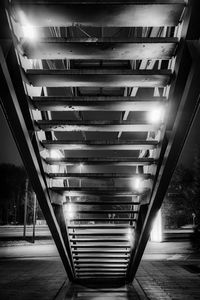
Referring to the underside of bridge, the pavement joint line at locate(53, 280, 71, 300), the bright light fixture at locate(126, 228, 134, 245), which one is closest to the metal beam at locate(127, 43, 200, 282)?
the underside of bridge

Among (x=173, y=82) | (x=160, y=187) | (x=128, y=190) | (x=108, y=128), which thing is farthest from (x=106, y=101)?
(x=128, y=190)

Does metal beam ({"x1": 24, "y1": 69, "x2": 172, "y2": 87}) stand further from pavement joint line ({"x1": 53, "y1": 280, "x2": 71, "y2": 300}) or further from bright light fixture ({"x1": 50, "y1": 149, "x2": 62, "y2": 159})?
pavement joint line ({"x1": 53, "y1": 280, "x2": 71, "y2": 300})

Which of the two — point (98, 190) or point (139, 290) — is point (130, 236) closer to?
point (139, 290)

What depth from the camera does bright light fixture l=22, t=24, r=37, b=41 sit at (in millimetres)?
2782

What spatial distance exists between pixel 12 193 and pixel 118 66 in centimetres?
5076

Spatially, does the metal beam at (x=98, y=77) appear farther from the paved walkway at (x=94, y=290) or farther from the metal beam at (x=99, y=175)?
the paved walkway at (x=94, y=290)

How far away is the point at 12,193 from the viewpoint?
170ft

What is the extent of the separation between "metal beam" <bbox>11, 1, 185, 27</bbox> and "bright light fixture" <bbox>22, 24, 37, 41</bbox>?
14 centimetres

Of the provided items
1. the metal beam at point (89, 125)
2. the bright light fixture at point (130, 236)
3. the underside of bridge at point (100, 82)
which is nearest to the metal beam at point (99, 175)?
the underside of bridge at point (100, 82)

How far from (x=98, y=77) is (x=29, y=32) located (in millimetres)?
889

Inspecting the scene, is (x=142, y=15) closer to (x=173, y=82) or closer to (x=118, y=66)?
(x=173, y=82)

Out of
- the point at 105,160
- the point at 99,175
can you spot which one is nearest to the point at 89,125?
the point at 105,160

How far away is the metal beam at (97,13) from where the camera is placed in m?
2.40

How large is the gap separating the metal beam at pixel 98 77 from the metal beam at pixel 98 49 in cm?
18
